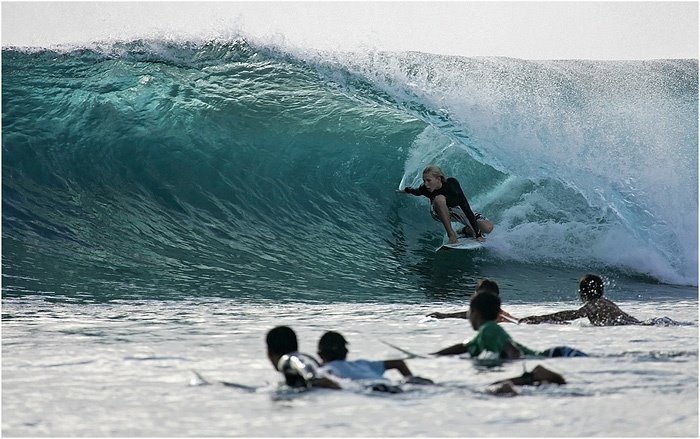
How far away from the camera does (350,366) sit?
5766mm

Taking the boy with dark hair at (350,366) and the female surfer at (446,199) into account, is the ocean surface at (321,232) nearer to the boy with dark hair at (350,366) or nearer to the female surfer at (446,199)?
the boy with dark hair at (350,366)

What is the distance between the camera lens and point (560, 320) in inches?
320

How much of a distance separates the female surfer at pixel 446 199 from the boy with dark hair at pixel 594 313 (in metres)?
3.69

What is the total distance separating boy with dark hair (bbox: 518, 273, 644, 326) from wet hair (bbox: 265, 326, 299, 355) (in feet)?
9.49

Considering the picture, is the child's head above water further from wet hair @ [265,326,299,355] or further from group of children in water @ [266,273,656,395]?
wet hair @ [265,326,299,355]

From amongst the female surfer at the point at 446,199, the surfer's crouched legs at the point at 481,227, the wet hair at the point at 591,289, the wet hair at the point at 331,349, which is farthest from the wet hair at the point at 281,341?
the surfer's crouched legs at the point at 481,227

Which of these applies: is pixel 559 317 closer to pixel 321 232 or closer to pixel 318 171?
pixel 321 232

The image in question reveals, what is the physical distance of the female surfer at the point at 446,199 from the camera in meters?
11.8

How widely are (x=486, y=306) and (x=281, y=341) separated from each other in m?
1.20

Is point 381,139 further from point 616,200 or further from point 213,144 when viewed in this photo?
point 616,200

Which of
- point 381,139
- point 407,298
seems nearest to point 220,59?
point 381,139

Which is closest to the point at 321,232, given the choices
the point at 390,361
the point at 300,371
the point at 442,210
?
the point at 442,210

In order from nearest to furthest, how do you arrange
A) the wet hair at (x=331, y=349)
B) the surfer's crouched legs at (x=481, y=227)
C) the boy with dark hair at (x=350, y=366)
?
the boy with dark hair at (x=350, y=366) < the wet hair at (x=331, y=349) < the surfer's crouched legs at (x=481, y=227)

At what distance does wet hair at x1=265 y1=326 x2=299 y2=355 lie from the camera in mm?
5777
